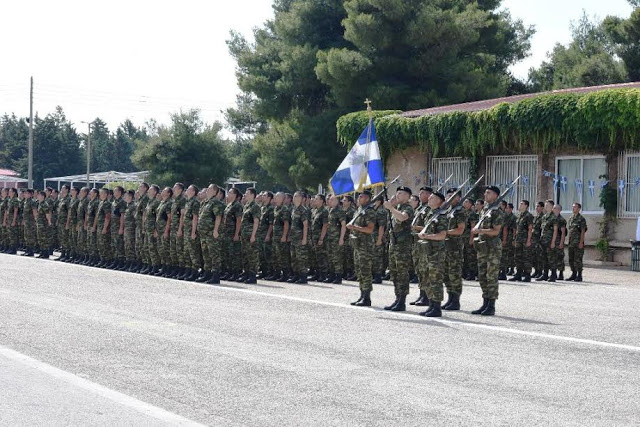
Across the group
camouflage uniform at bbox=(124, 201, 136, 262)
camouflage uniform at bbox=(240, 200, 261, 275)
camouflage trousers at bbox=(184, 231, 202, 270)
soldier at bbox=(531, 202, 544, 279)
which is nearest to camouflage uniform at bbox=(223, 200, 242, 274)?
camouflage uniform at bbox=(240, 200, 261, 275)

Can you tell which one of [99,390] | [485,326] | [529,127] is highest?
[529,127]

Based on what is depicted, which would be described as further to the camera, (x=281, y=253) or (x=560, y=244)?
(x=560, y=244)

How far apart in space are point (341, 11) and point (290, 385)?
38747mm

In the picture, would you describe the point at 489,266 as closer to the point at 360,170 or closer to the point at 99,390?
the point at 99,390

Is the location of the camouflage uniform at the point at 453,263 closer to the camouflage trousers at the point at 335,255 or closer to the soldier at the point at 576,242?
the camouflage trousers at the point at 335,255

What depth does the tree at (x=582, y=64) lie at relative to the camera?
4866cm

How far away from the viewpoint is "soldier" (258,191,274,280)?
19703 mm

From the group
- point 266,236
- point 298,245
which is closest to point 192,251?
point 266,236

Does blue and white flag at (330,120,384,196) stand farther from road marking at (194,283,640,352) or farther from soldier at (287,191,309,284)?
road marking at (194,283,640,352)

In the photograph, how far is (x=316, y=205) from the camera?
19703 mm

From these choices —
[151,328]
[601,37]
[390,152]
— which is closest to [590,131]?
[390,152]

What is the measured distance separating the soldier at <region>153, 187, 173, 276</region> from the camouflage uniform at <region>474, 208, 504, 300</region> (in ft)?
24.3

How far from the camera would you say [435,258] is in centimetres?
1304

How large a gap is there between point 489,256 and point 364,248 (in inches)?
67.3
